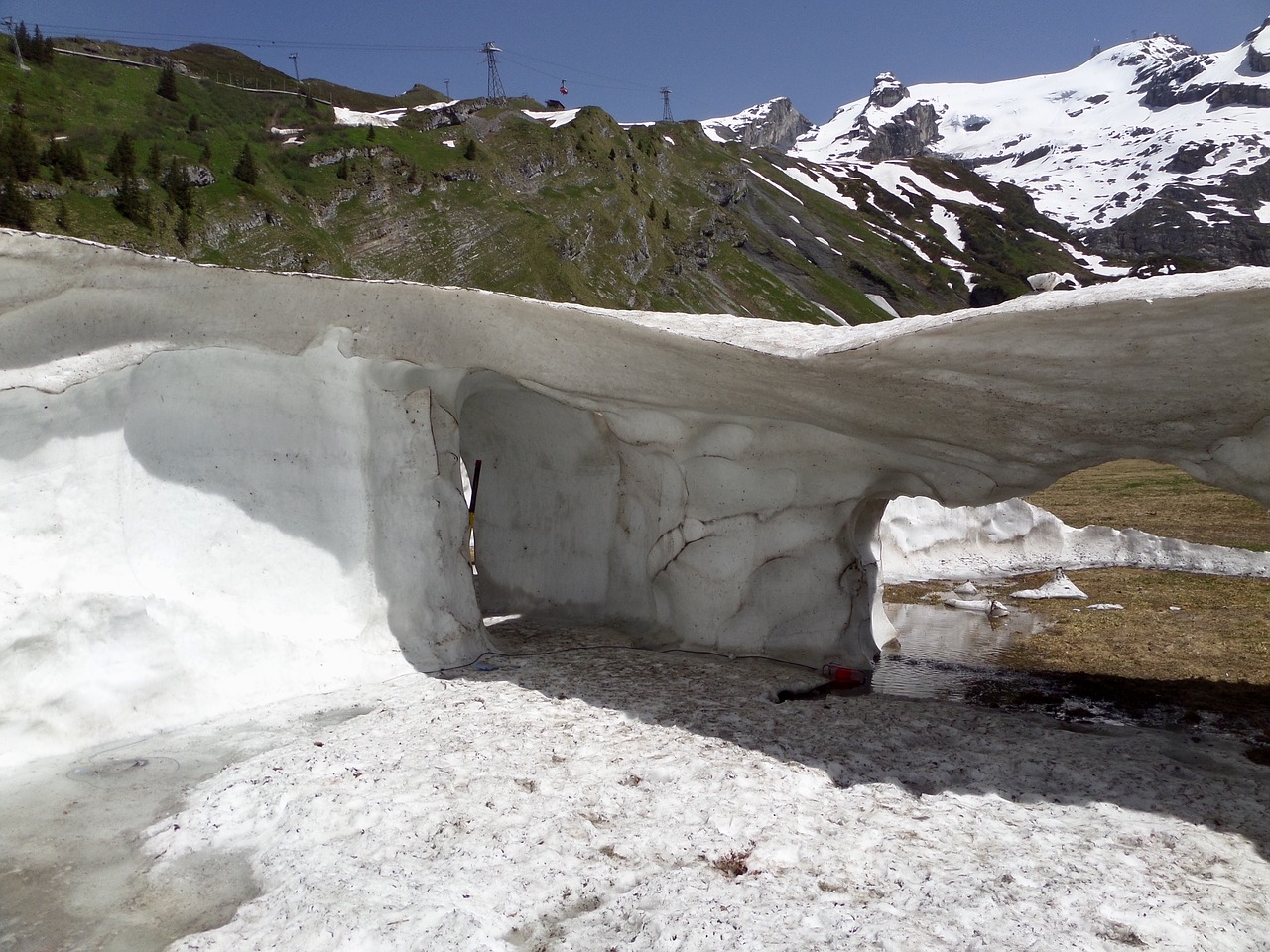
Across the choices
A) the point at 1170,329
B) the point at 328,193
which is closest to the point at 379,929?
the point at 1170,329

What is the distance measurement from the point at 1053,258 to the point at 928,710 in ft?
407

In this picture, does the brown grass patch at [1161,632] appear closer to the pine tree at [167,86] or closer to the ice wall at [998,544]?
the ice wall at [998,544]

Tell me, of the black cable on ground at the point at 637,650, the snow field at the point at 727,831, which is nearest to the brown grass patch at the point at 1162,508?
the black cable on ground at the point at 637,650

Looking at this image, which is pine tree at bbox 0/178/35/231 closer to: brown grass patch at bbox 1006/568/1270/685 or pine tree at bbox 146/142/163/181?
pine tree at bbox 146/142/163/181

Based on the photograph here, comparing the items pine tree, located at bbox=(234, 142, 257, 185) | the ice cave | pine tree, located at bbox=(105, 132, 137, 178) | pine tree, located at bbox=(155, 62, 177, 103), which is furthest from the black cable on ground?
pine tree, located at bbox=(155, 62, 177, 103)

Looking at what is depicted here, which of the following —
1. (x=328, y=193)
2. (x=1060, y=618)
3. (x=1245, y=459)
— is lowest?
(x=1060, y=618)

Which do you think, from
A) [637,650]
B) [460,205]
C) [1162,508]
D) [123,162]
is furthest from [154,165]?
[637,650]

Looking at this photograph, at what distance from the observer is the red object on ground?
8.29m

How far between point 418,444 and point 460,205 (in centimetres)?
6419

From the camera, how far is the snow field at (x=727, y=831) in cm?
402

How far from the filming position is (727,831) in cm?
496

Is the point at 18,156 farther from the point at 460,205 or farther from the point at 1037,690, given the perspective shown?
the point at 1037,690

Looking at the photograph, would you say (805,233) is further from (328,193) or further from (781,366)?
(781,366)

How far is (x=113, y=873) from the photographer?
4539mm
